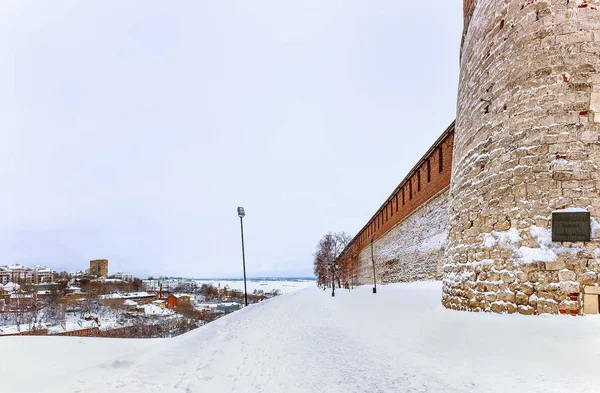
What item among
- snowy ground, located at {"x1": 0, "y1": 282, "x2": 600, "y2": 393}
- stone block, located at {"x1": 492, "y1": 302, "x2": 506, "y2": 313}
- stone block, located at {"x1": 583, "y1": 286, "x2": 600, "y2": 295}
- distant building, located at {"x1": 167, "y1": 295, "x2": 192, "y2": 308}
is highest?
stone block, located at {"x1": 583, "y1": 286, "x2": 600, "y2": 295}

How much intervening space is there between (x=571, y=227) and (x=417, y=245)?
12589 millimetres

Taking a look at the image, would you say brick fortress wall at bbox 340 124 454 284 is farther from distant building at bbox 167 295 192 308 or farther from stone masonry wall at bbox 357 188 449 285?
distant building at bbox 167 295 192 308

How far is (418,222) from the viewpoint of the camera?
1750 cm

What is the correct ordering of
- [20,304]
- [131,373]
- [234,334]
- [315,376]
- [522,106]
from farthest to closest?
[20,304]
[234,334]
[522,106]
[315,376]
[131,373]

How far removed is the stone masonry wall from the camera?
1432 centimetres

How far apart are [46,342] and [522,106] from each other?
9.61 m

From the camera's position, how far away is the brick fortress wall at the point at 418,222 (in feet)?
46.2

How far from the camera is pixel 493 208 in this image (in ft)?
20.6

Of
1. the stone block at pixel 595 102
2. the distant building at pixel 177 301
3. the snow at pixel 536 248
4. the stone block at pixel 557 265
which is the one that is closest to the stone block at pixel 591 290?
the stone block at pixel 557 265

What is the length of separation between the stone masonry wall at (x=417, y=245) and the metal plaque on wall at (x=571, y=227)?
26.9ft

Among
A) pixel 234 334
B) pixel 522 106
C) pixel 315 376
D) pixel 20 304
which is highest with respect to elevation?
pixel 522 106

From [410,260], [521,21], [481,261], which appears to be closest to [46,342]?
[481,261]

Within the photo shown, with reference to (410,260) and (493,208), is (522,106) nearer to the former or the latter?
(493,208)

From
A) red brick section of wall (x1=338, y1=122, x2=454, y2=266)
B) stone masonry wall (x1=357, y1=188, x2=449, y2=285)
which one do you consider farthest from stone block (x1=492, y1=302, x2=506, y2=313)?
red brick section of wall (x1=338, y1=122, x2=454, y2=266)
